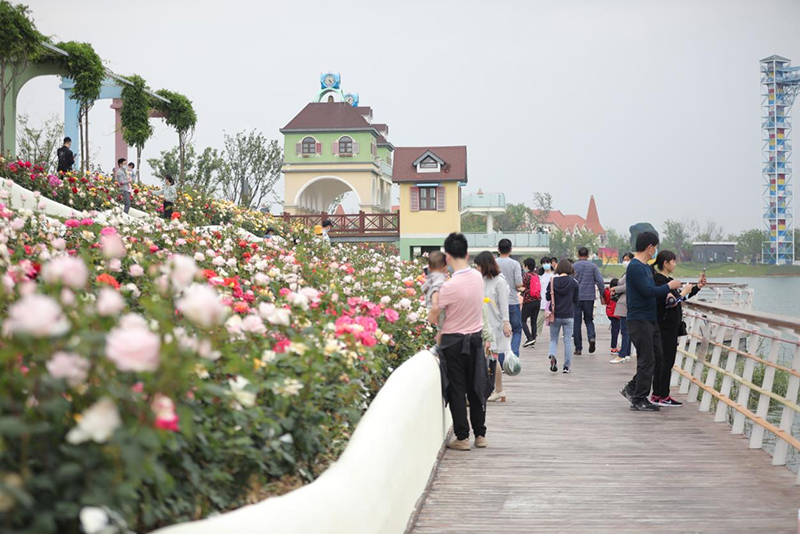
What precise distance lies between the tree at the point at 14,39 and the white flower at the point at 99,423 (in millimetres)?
18131

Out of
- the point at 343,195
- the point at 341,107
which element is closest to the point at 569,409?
the point at 341,107

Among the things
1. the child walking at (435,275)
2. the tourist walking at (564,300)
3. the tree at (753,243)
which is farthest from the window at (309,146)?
the tree at (753,243)

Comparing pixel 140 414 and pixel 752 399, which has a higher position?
pixel 140 414

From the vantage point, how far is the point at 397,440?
4902 millimetres

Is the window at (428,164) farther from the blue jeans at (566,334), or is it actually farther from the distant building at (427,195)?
the blue jeans at (566,334)

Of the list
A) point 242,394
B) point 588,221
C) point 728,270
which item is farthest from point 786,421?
point 588,221

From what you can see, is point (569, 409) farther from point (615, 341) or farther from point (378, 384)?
point (615, 341)

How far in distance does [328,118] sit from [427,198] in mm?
10799

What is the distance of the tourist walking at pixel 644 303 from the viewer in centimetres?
904

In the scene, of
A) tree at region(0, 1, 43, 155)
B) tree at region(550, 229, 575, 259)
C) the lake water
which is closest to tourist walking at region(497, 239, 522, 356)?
the lake water

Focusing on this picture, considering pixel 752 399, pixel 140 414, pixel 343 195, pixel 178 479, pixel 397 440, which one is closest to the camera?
pixel 140 414

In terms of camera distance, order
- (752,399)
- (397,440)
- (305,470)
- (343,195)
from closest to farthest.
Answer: (305,470) < (397,440) < (752,399) < (343,195)

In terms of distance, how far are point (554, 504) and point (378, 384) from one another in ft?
5.82

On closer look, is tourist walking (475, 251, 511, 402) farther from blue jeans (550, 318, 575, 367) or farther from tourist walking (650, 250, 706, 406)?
blue jeans (550, 318, 575, 367)
